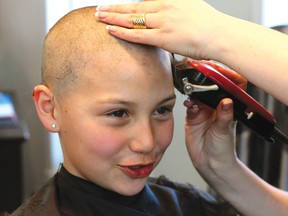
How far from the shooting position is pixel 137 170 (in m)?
1.13

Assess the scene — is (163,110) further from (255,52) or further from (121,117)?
(255,52)

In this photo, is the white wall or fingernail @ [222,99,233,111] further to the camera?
the white wall

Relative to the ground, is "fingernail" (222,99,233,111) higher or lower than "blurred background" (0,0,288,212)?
higher

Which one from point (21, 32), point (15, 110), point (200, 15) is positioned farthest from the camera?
point (21, 32)

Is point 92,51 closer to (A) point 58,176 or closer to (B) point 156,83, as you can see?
(B) point 156,83

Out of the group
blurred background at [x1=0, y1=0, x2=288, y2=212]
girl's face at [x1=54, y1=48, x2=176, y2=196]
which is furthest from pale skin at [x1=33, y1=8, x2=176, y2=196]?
blurred background at [x1=0, y1=0, x2=288, y2=212]

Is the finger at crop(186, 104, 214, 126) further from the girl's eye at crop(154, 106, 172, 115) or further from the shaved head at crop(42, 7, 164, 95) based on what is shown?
the shaved head at crop(42, 7, 164, 95)

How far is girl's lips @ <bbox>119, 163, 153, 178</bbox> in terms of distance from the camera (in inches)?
44.3

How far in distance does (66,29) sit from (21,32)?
230cm

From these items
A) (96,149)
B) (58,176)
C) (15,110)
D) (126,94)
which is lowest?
(15,110)

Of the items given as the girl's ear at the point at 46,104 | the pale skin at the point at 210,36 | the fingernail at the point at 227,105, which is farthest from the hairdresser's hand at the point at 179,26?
the girl's ear at the point at 46,104

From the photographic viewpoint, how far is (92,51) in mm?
1098

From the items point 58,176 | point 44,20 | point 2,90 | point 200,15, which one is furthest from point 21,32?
point 200,15

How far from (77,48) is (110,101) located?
0.15m
